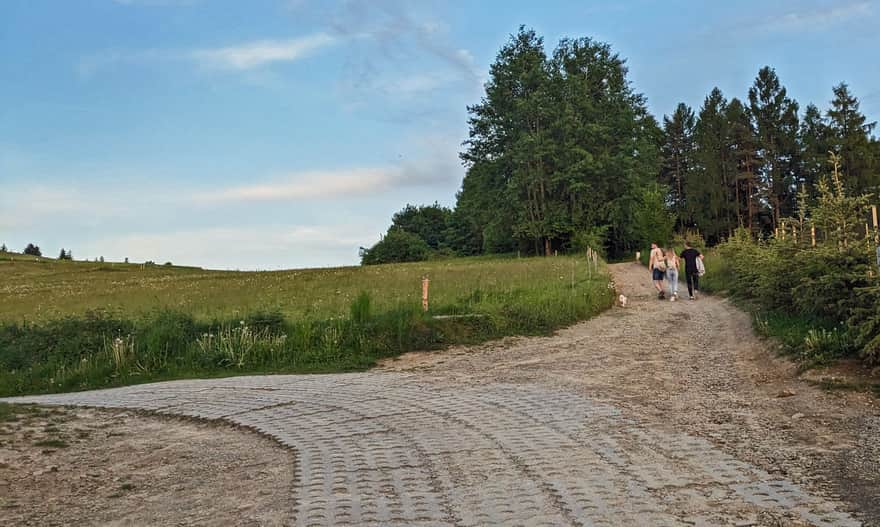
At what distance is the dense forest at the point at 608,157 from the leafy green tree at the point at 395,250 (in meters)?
13.9

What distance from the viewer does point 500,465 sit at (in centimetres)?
607

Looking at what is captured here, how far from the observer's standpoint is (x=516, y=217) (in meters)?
63.0

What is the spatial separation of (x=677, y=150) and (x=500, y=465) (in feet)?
308

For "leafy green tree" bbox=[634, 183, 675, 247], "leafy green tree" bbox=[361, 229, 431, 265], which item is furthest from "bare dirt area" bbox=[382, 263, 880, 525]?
"leafy green tree" bbox=[361, 229, 431, 265]

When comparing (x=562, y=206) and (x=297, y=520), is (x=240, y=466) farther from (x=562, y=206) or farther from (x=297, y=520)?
(x=562, y=206)

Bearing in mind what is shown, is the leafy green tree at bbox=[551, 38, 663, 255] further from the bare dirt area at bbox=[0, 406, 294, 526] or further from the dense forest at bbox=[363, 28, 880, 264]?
the bare dirt area at bbox=[0, 406, 294, 526]

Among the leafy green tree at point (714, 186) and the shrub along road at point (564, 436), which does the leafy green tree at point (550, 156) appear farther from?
the shrub along road at point (564, 436)

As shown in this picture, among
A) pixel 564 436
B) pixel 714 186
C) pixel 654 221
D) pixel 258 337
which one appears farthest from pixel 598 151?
pixel 564 436

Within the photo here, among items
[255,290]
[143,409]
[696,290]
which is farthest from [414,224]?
[143,409]

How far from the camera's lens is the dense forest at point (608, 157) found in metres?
60.7

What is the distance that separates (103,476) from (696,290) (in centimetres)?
2147

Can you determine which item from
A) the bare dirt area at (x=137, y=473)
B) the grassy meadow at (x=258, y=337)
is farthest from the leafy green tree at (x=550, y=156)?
the bare dirt area at (x=137, y=473)

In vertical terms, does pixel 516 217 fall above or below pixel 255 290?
above

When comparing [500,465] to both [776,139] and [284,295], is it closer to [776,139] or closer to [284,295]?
[284,295]
